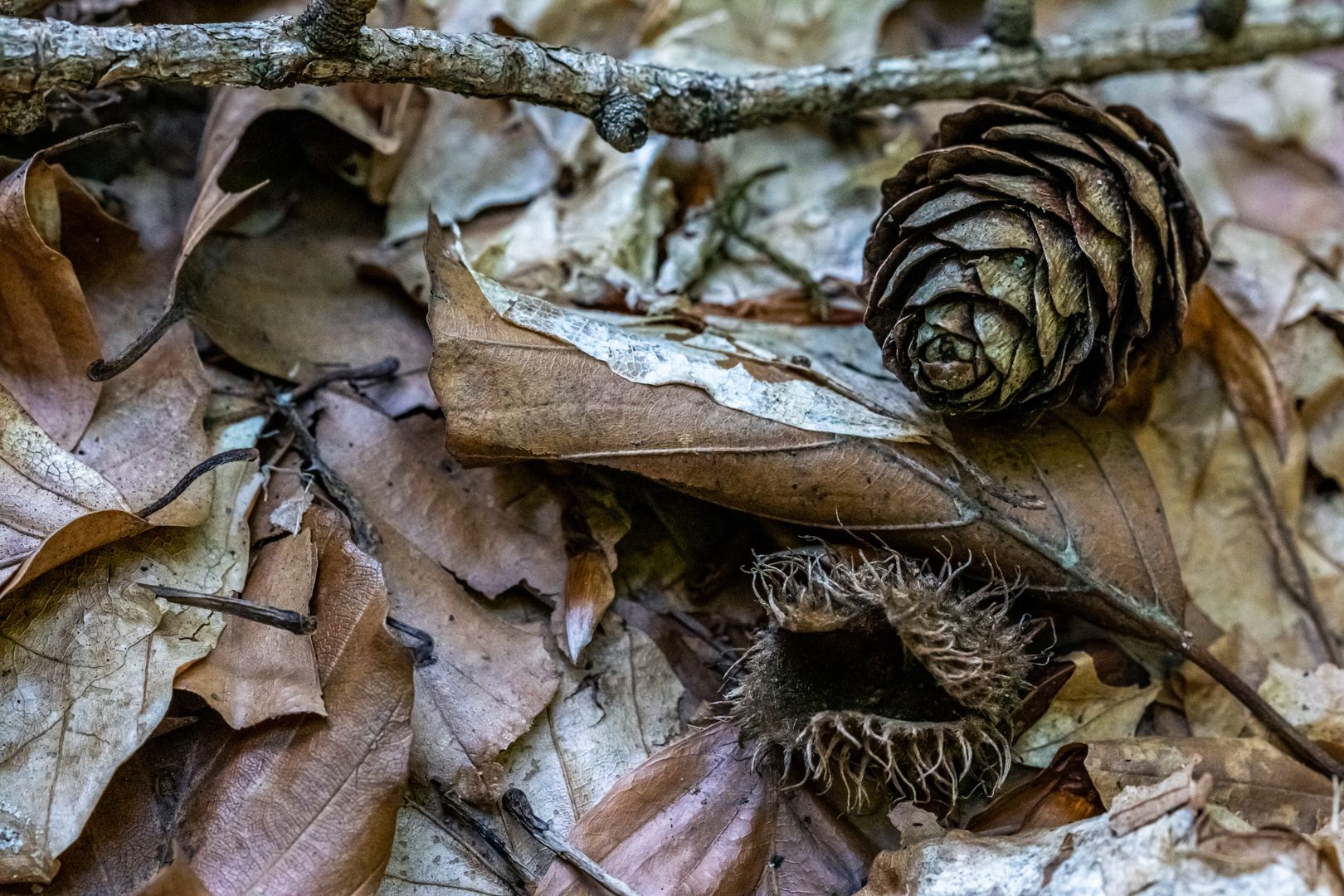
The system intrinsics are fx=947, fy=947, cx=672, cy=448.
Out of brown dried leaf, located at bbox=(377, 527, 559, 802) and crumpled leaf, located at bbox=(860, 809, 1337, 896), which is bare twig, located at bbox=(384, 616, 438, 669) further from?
crumpled leaf, located at bbox=(860, 809, 1337, 896)

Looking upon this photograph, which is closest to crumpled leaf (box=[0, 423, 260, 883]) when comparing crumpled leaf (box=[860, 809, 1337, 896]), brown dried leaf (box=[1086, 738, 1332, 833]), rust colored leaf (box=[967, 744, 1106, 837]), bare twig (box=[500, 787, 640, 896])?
bare twig (box=[500, 787, 640, 896])

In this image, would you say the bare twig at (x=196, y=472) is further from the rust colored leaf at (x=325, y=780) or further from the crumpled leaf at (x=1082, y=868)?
the crumpled leaf at (x=1082, y=868)

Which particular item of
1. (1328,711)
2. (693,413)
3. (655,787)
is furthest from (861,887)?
(1328,711)

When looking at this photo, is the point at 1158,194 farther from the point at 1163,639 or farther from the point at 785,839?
the point at 785,839

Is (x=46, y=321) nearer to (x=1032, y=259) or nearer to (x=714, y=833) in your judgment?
(x=714, y=833)

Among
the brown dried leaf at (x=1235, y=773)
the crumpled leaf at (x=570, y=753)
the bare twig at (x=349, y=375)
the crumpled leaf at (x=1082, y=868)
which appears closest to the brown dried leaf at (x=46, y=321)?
the bare twig at (x=349, y=375)

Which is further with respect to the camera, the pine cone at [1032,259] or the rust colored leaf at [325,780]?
the pine cone at [1032,259]
